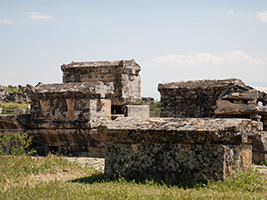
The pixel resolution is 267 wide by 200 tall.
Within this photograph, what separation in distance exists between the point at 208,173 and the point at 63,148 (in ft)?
23.0

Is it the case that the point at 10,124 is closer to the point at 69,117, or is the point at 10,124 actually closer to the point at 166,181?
the point at 69,117

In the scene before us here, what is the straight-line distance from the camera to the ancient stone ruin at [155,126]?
16.5 ft

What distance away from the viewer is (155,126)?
5.33 m

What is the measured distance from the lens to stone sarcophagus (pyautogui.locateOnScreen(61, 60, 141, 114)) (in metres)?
16.9

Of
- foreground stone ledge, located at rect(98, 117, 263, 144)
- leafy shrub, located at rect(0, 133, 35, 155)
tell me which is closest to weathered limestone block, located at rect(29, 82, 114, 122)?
leafy shrub, located at rect(0, 133, 35, 155)

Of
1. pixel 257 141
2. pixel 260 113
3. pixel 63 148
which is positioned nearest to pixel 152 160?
pixel 257 141

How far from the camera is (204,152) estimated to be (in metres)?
4.98

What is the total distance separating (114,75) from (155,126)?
11.8 meters

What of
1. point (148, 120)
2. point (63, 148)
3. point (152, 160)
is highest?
point (148, 120)

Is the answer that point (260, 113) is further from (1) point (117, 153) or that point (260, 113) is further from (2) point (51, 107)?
(2) point (51, 107)

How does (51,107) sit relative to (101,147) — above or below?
above

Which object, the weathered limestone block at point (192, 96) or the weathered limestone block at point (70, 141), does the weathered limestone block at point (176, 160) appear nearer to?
the weathered limestone block at point (70, 141)

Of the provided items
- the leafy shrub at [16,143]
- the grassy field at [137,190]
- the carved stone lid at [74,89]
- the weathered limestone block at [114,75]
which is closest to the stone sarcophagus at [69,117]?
the carved stone lid at [74,89]

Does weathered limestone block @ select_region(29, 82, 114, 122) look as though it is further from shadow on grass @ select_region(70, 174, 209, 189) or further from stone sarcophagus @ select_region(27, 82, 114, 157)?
shadow on grass @ select_region(70, 174, 209, 189)
